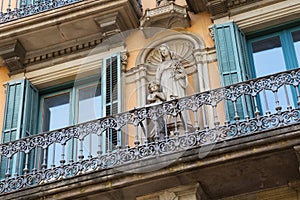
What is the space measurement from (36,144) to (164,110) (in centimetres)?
201

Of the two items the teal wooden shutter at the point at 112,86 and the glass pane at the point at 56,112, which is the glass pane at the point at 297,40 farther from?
the glass pane at the point at 56,112

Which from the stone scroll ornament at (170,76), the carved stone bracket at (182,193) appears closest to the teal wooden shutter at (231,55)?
the stone scroll ornament at (170,76)

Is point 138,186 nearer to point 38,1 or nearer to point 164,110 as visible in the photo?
point 164,110

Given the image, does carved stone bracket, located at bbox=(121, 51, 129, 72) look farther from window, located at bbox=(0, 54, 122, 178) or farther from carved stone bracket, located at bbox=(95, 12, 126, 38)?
carved stone bracket, located at bbox=(95, 12, 126, 38)

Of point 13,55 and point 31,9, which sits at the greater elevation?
point 31,9

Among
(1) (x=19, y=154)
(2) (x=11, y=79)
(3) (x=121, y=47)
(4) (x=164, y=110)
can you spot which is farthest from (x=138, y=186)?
(2) (x=11, y=79)

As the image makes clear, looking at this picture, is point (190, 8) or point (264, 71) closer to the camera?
point (264, 71)

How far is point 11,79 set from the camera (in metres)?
11.9

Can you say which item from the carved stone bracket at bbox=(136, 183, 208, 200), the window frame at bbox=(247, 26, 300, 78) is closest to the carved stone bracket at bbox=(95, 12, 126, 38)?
the window frame at bbox=(247, 26, 300, 78)

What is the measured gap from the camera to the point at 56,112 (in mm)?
11695

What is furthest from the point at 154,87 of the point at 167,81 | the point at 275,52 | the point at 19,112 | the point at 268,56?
the point at 19,112

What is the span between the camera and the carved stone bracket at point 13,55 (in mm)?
11773

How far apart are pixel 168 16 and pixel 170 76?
→ 1.39 metres

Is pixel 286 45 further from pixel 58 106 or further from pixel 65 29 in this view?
pixel 58 106
